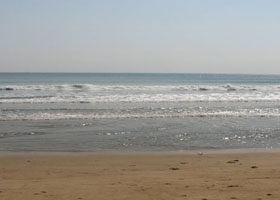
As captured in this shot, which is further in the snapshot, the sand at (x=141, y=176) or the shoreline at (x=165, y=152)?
the shoreline at (x=165, y=152)

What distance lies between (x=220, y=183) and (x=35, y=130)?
9273mm

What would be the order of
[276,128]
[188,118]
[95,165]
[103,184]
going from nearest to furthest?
[103,184] → [95,165] → [276,128] → [188,118]

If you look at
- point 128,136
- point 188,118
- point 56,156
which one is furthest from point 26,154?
point 188,118

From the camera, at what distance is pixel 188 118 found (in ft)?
62.7

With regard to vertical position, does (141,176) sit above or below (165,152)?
above

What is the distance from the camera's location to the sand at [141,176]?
672 centimetres

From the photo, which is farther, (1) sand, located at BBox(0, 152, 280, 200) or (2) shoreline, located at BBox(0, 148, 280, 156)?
(2) shoreline, located at BBox(0, 148, 280, 156)

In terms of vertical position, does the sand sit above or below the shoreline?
above

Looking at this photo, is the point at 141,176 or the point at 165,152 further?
Result: the point at 165,152

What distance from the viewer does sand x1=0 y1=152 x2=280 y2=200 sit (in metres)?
6.72

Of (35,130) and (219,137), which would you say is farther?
(35,130)

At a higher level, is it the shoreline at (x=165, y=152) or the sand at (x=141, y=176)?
the sand at (x=141, y=176)

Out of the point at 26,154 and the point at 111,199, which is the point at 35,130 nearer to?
the point at 26,154

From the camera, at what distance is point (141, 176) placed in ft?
26.9
